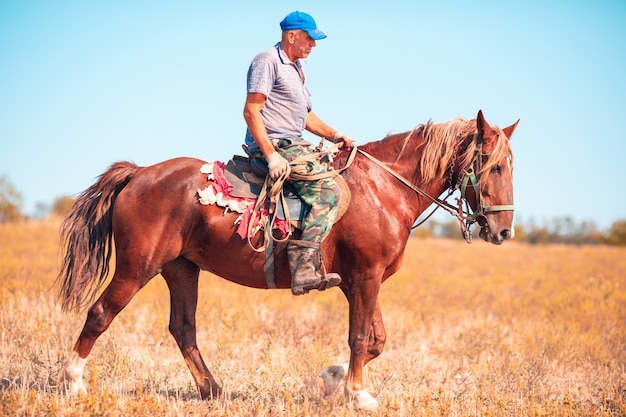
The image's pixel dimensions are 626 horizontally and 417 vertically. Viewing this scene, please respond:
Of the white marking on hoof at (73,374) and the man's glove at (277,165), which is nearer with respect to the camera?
the man's glove at (277,165)

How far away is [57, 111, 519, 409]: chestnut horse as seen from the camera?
17.4 ft

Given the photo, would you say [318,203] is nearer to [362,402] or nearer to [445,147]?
[445,147]

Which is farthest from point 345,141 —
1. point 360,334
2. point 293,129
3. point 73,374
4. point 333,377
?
point 73,374

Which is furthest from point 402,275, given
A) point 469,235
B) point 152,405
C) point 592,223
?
point 592,223

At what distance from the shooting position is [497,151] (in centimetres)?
539

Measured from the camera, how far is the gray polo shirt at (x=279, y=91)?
5.27 m

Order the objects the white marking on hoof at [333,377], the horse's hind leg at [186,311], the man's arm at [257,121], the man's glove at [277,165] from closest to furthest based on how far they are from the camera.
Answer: the man's glove at [277,165] → the man's arm at [257,121] → the white marking on hoof at [333,377] → the horse's hind leg at [186,311]

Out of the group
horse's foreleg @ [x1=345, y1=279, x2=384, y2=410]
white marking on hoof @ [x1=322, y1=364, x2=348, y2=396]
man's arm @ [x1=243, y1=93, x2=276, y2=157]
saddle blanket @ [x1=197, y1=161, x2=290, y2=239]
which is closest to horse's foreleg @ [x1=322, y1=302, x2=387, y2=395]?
white marking on hoof @ [x1=322, y1=364, x2=348, y2=396]

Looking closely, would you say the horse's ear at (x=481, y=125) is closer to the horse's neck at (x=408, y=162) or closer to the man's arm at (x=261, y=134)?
the horse's neck at (x=408, y=162)

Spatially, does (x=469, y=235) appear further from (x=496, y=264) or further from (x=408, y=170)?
(x=496, y=264)

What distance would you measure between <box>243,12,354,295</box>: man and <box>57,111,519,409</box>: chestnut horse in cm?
25

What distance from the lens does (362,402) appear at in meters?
5.28

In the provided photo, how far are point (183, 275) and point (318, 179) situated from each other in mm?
1650

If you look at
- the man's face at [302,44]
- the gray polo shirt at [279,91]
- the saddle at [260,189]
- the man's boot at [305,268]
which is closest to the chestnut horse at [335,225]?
the saddle at [260,189]
